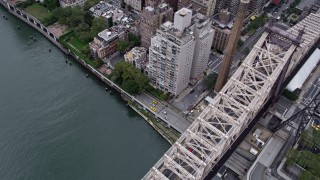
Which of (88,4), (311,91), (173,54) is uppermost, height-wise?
(173,54)

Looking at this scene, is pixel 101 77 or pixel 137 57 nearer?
pixel 137 57

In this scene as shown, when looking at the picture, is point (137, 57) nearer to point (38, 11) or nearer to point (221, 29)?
point (221, 29)

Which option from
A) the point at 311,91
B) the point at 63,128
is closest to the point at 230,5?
the point at 311,91

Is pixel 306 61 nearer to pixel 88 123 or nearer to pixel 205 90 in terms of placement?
pixel 205 90

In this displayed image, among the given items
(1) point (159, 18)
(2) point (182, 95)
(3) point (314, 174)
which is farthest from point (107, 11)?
(3) point (314, 174)

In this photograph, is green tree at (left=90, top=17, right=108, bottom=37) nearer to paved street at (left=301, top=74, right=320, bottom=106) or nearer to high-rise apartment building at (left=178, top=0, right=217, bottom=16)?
high-rise apartment building at (left=178, top=0, right=217, bottom=16)

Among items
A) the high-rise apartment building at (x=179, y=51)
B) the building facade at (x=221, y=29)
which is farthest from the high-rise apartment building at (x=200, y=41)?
the building facade at (x=221, y=29)
